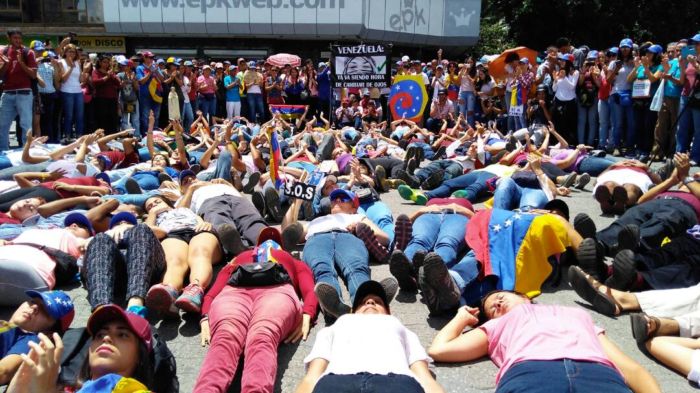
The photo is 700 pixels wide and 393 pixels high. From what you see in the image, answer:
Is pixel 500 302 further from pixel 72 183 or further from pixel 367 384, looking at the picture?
pixel 72 183

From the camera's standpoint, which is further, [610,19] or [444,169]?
[610,19]

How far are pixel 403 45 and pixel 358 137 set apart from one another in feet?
62.6

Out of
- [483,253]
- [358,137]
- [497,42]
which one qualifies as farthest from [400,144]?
[497,42]

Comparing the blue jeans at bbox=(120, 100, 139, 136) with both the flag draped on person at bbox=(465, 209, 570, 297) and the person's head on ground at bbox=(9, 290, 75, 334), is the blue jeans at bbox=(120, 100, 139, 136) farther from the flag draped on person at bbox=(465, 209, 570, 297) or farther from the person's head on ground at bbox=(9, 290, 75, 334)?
the flag draped on person at bbox=(465, 209, 570, 297)

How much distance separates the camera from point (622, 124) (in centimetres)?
1159

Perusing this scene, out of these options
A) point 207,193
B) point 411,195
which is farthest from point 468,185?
point 207,193

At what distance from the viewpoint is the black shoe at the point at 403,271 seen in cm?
478

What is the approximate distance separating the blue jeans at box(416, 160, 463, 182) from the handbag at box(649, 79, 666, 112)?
4003 millimetres

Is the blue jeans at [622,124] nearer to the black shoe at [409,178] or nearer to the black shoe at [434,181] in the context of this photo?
the black shoe at [434,181]

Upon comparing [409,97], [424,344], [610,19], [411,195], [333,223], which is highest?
[610,19]

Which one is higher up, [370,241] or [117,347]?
[117,347]

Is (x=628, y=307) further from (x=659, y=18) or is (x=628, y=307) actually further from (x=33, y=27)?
(x=33, y=27)

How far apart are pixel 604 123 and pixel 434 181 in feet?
16.5

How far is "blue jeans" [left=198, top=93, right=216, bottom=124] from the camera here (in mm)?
16562
